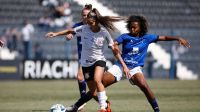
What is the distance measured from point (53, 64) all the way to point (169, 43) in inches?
294

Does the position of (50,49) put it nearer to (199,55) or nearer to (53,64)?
(53,64)

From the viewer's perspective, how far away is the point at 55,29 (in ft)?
115

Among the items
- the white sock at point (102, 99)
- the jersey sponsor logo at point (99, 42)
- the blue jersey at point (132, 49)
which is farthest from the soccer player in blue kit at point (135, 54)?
the white sock at point (102, 99)

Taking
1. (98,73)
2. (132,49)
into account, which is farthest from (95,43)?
(132,49)

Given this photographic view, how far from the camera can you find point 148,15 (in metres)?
40.7

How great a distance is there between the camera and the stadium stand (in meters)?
33.7

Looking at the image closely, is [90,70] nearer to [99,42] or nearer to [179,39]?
[99,42]

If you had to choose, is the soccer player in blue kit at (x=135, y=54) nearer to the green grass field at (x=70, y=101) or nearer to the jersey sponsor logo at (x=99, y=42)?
the jersey sponsor logo at (x=99, y=42)

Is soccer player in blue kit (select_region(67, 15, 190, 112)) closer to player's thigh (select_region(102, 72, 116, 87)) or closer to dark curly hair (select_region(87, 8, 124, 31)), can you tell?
player's thigh (select_region(102, 72, 116, 87))

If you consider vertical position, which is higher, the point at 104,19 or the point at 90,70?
the point at 104,19

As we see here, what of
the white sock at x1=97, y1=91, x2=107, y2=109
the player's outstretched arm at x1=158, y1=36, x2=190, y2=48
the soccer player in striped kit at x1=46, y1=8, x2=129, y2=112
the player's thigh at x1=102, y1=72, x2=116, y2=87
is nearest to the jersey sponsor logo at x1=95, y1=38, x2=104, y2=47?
the soccer player in striped kit at x1=46, y1=8, x2=129, y2=112

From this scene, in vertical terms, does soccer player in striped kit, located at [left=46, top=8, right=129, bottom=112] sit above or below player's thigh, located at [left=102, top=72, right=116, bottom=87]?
above

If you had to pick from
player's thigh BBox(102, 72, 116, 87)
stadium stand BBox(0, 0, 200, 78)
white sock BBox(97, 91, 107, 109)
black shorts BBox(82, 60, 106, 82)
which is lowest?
stadium stand BBox(0, 0, 200, 78)

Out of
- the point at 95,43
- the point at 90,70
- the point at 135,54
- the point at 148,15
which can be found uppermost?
the point at 95,43
